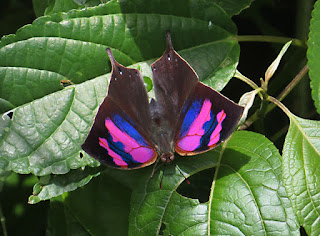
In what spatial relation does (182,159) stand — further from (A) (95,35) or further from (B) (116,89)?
(A) (95,35)

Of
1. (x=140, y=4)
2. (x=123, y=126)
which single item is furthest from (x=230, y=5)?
(x=123, y=126)

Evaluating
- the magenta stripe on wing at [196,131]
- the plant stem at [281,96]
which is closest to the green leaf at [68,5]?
the magenta stripe on wing at [196,131]

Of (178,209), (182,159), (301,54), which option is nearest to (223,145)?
(182,159)

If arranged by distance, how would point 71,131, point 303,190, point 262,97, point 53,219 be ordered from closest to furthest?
1. point 303,190
2. point 71,131
3. point 262,97
4. point 53,219

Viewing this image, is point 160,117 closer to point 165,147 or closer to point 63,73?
point 165,147

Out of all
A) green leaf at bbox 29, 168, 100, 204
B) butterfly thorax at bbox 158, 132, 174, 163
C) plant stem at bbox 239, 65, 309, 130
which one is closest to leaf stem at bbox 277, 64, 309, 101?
plant stem at bbox 239, 65, 309, 130

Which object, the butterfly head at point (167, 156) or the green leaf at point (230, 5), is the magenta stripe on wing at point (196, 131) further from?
the green leaf at point (230, 5)

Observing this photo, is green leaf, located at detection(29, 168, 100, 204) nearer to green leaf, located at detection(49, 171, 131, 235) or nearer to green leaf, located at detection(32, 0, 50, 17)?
green leaf, located at detection(49, 171, 131, 235)
